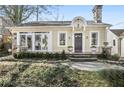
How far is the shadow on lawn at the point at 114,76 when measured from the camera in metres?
10.7

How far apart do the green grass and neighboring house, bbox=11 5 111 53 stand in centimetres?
86

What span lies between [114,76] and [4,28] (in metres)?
5.09

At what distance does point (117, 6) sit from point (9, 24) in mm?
5045

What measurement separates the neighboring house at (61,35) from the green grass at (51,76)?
2.82 feet

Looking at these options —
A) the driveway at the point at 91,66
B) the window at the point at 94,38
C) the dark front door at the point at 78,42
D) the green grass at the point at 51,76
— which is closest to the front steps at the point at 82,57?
the driveway at the point at 91,66

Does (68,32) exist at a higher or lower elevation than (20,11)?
lower

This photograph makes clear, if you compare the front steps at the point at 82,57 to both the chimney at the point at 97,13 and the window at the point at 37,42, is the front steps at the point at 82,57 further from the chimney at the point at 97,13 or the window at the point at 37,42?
the chimney at the point at 97,13

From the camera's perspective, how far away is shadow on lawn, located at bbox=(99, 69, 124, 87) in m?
10.7

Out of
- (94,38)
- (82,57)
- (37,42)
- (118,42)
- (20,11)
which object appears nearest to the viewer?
(118,42)

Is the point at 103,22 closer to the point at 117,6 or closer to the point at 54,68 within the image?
the point at 117,6

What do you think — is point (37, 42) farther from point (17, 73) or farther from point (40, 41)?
point (17, 73)

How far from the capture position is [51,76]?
1097 centimetres

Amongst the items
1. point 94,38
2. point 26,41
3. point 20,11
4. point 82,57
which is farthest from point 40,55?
point 20,11

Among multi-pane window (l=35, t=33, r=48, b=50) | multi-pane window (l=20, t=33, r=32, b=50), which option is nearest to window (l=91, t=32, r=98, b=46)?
multi-pane window (l=35, t=33, r=48, b=50)
